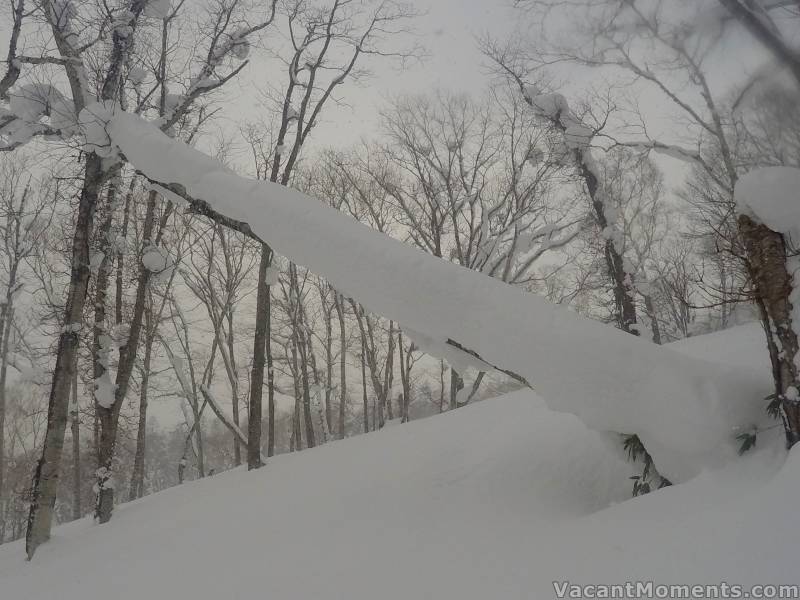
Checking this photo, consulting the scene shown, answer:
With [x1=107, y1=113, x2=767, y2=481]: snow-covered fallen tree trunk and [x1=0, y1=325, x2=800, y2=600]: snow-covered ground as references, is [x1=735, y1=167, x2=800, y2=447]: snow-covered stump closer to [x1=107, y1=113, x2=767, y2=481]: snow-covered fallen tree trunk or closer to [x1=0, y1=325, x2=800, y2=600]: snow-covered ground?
[x1=107, y1=113, x2=767, y2=481]: snow-covered fallen tree trunk

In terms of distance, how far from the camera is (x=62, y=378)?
6.38 meters

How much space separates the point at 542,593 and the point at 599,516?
84cm

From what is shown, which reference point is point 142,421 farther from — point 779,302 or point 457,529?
point 779,302

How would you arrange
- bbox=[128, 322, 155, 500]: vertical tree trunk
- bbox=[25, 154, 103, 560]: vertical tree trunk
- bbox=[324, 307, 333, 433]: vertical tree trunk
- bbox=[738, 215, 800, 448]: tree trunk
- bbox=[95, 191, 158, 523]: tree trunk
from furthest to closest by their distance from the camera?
1. bbox=[324, 307, 333, 433]: vertical tree trunk
2. bbox=[128, 322, 155, 500]: vertical tree trunk
3. bbox=[95, 191, 158, 523]: tree trunk
4. bbox=[25, 154, 103, 560]: vertical tree trunk
5. bbox=[738, 215, 800, 448]: tree trunk

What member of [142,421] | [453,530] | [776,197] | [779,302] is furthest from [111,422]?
[776,197]

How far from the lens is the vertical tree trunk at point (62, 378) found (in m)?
6.03

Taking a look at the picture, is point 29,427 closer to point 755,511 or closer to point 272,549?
point 272,549

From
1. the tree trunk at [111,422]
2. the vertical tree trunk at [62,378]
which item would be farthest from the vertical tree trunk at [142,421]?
the vertical tree trunk at [62,378]

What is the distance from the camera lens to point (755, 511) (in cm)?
210

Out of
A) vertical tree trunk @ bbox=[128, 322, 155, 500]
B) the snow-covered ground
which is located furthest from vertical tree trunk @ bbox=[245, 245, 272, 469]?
vertical tree trunk @ bbox=[128, 322, 155, 500]

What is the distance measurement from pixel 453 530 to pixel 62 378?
6.32 meters

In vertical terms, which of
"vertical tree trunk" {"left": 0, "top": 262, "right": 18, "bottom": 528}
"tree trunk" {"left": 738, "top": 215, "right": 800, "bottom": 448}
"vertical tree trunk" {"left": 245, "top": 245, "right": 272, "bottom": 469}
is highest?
"vertical tree trunk" {"left": 0, "top": 262, "right": 18, "bottom": 528}

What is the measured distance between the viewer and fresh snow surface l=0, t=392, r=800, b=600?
2.14 m

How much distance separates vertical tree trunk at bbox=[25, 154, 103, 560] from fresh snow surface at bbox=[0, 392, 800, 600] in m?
0.45
